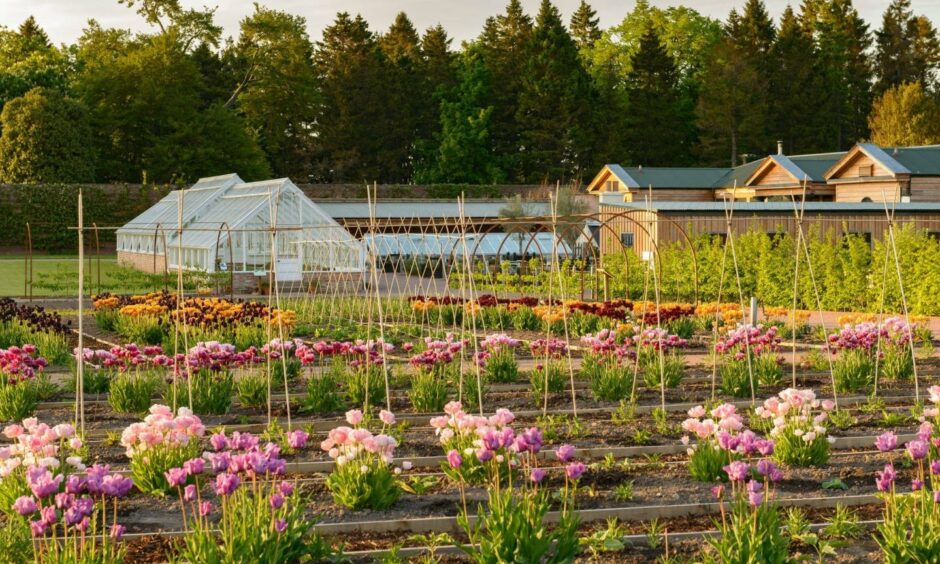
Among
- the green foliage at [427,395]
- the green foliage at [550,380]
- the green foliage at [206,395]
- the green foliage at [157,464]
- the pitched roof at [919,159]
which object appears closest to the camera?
the green foliage at [157,464]

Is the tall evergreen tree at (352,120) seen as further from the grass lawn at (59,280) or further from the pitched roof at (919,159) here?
the pitched roof at (919,159)

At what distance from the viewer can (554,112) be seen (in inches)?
1970

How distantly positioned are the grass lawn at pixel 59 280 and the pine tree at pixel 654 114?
85.8 feet

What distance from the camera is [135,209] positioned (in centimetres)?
3834

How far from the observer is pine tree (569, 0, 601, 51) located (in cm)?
6198

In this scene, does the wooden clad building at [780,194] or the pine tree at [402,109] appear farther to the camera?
the pine tree at [402,109]

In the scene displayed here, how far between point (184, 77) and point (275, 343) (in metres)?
36.8

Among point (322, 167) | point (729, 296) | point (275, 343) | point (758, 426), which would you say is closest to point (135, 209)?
point (322, 167)

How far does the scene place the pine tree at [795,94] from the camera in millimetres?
52250

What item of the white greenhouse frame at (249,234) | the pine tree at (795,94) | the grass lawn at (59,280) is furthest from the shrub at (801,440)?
the pine tree at (795,94)

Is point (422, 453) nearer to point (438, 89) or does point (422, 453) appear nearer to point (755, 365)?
point (755, 365)

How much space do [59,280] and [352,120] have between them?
26.2 meters

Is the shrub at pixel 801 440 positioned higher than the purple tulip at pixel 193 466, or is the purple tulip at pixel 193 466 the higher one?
the purple tulip at pixel 193 466

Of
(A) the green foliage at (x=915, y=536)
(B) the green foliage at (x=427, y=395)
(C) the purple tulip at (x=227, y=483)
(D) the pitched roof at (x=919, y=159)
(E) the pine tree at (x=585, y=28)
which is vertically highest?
(E) the pine tree at (x=585, y=28)
